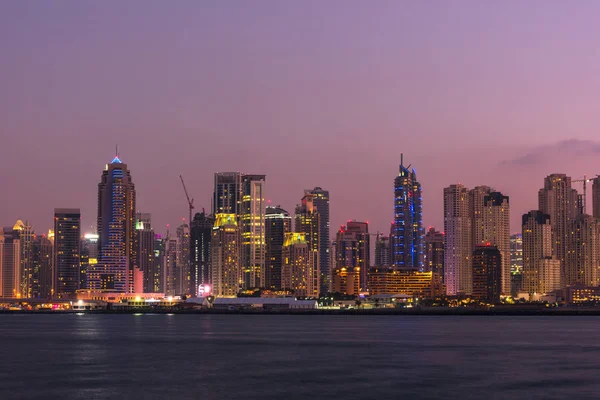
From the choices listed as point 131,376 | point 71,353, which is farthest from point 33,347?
point 131,376

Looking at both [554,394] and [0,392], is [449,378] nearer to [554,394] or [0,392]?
[554,394]

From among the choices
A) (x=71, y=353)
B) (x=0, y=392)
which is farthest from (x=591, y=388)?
(x=71, y=353)

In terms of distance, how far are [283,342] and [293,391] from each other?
59684 mm

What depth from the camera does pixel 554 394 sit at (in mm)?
71688

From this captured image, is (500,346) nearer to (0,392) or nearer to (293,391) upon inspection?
(293,391)

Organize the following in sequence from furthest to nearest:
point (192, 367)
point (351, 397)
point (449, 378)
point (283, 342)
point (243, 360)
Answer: point (283, 342) < point (243, 360) < point (192, 367) < point (449, 378) < point (351, 397)

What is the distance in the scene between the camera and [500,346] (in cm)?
12288

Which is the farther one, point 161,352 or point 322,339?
point 322,339

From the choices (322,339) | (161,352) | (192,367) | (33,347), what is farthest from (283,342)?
(192,367)

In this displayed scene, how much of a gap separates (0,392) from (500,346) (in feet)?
232

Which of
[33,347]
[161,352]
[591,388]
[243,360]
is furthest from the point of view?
[33,347]

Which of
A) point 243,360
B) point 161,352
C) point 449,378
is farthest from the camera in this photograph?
point 161,352

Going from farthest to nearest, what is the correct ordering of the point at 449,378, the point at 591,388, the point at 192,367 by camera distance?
the point at 192,367 < the point at 449,378 < the point at 591,388

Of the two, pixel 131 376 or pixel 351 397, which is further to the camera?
pixel 131 376
